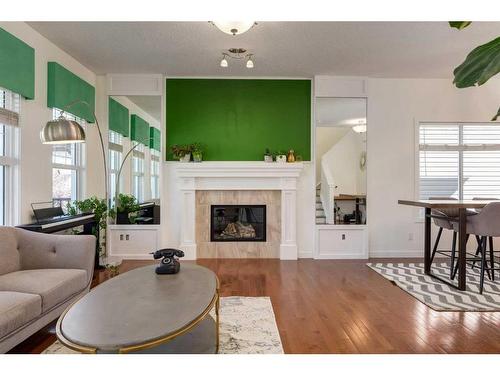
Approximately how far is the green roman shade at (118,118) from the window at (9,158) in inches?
70.8

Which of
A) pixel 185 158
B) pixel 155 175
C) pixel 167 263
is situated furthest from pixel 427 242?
pixel 155 175

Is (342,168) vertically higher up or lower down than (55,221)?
higher up

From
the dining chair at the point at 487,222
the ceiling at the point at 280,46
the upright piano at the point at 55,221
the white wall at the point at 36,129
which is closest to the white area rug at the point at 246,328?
the upright piano at the point at 55,221

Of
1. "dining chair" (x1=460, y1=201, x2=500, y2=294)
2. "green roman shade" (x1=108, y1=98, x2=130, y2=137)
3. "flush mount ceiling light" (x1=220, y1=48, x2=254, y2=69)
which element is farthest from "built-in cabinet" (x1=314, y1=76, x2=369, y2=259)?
"green roman shade" (x1=108, y1=98, x2=130, y2=137)

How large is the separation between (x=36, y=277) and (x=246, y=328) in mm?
1607

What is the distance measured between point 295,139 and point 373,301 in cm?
285

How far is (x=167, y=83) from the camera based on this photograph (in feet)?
17.1

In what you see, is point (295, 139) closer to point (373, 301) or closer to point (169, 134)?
point (169, 134)

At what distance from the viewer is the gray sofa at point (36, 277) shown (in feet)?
6.46

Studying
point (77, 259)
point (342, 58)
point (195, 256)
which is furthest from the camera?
point (195, 256)

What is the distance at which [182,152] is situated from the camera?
514cm

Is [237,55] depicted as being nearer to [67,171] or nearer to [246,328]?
[67,171]

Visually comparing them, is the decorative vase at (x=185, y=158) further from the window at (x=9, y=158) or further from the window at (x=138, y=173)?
the window at (x=9, y=158)
